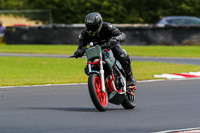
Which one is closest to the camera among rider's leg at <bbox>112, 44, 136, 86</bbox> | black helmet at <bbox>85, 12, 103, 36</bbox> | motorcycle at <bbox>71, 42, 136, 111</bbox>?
motorcycle at <bbox>71, 42, 136, 111</bbox>

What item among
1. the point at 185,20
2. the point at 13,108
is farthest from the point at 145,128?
the point at 185,20

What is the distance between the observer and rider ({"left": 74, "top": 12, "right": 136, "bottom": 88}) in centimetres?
869

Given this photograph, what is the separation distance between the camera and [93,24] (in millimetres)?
8656

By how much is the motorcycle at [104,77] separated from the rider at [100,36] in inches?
5.2

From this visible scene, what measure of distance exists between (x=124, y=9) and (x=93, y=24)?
40.6m

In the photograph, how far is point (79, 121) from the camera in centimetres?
782

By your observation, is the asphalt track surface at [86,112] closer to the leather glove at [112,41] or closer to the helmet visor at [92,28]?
the leather glove at [112,41]

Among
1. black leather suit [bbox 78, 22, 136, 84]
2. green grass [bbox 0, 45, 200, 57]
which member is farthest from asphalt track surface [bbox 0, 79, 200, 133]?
green grass [bbox 0, 45, 200, 57]

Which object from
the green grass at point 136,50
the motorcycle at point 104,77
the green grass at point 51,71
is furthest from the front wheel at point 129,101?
the green grass at point 136,50

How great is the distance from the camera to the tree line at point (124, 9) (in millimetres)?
47750

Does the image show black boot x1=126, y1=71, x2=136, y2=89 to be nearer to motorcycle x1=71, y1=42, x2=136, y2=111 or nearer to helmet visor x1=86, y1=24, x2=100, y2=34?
motorcycle x1=71, y1=42, x2=136, y2=111

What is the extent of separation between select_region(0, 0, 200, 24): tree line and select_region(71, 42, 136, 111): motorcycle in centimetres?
3870

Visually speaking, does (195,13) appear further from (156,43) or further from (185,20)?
(156,43)

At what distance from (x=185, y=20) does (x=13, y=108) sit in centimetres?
2701
